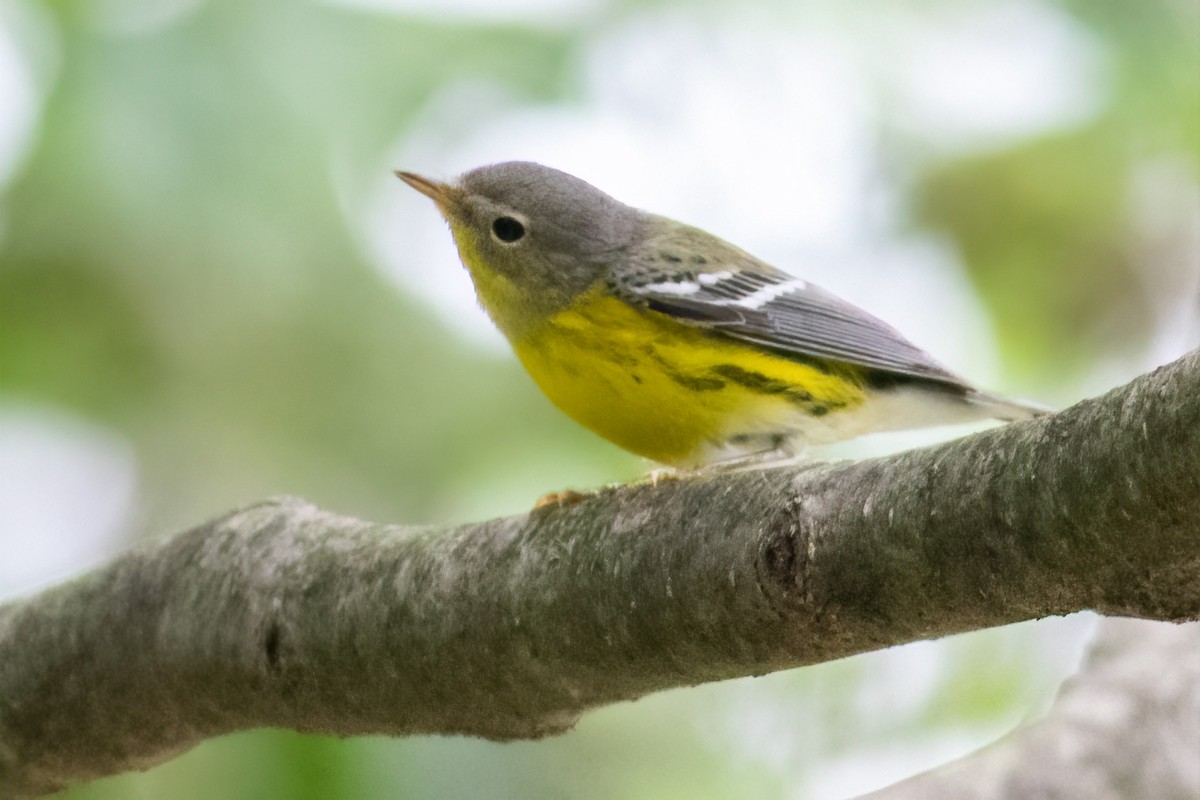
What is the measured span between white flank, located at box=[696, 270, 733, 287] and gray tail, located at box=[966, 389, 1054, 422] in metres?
0.99

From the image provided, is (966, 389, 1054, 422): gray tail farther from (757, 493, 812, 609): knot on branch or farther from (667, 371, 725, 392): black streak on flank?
(757, 493, 812, 609): knot on branch

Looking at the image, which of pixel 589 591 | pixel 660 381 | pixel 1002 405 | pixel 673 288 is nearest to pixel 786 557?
pixel 589 591

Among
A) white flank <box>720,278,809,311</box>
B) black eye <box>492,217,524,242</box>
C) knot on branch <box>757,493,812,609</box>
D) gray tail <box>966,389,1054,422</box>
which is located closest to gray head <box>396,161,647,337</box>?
black eye <box>492,217,524,242</box>

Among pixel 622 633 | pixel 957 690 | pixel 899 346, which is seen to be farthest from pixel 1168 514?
pixel 957 690

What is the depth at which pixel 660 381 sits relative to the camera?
391cm

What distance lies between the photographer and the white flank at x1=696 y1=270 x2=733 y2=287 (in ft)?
14.5

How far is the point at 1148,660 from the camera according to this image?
4.05m

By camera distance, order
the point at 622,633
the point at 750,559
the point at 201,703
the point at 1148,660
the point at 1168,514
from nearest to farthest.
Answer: the point at 1168,514
the point at 750,559
the point at 622,633
the point at 201,703
the point at 1148,660

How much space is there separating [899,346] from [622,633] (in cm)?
228

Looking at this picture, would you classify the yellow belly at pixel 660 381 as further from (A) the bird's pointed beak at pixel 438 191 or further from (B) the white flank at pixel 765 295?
(A) the bird's pointed beak at pixel 438 191

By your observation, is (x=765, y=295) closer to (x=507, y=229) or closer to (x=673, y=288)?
(x=673, y=288)

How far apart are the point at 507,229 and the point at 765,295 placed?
103 centimetres

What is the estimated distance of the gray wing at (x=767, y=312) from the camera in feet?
13.6

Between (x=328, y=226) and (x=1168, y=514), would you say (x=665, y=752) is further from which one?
(x=1168, y=514)
